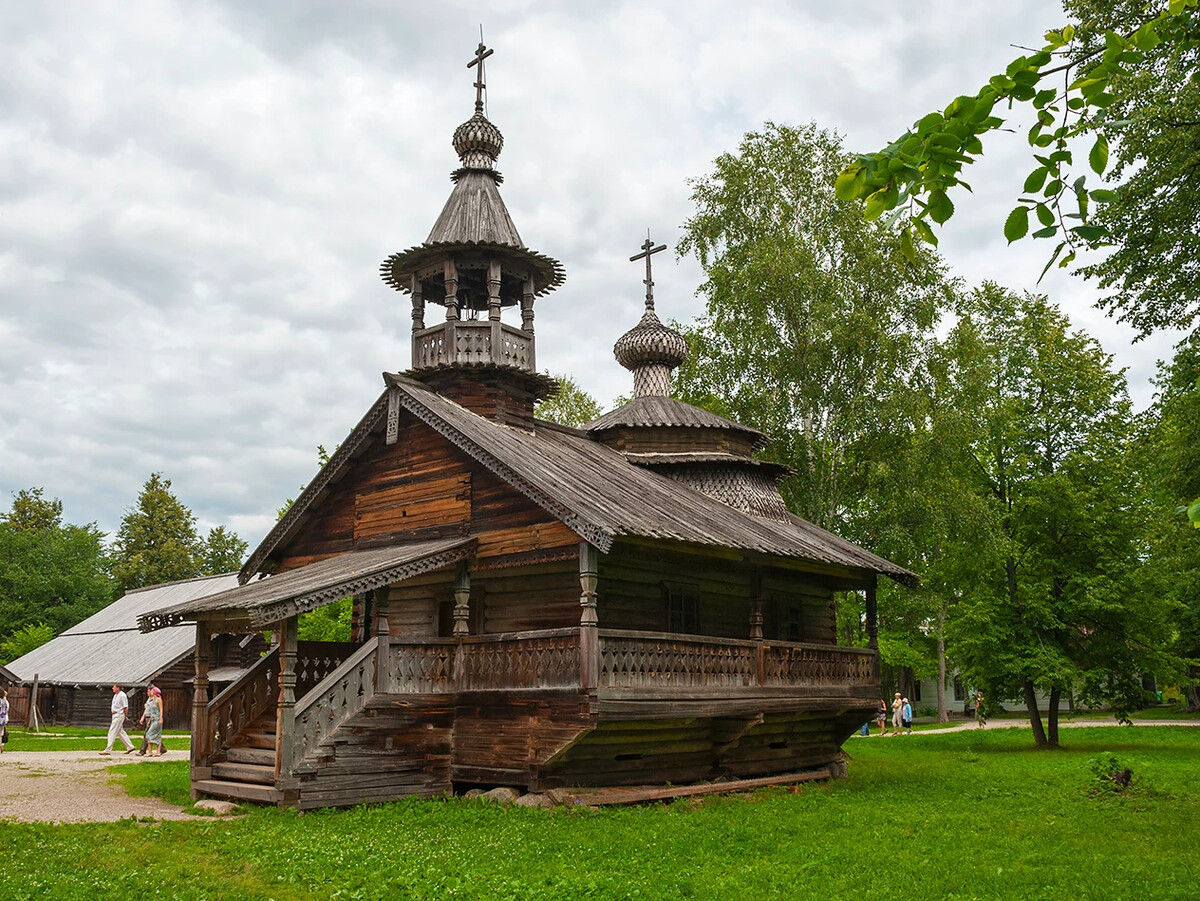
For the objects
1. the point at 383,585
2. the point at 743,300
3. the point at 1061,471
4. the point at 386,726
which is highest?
the point at 743,300

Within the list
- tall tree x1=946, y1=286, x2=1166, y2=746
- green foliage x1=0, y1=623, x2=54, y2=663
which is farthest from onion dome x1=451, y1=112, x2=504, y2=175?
green foliage x1=0, y1=623, x2=54, y2=663

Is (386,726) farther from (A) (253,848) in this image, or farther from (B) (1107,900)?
(B) (1107,900)

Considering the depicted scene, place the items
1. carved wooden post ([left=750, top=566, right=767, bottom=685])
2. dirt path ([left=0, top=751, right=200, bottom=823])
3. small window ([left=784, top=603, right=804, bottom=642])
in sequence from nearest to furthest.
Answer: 1. dirt path ([left=0, top=751, right=200, bottom=823])
2. carved wooden post ([left=750, top=566, right=767, bottom=685])
3. small window ([left=784, top=603, right=804, bottom=642])

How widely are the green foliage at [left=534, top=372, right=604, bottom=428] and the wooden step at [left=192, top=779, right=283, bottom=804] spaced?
110ft

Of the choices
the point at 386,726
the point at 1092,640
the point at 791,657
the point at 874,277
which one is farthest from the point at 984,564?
the point at 386,726

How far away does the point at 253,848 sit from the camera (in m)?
11.7

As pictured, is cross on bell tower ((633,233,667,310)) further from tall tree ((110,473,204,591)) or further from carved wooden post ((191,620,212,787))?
tall tree ((110,473,204,591))

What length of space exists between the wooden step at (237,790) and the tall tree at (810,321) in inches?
755

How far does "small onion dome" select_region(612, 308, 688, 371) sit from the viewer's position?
2703 centimetres

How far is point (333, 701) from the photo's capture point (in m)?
15.3

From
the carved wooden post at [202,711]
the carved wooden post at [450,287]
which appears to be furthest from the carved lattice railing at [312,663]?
the carved wooden post at [450,287]

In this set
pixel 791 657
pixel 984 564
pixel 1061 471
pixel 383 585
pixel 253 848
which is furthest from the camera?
pixel 1061 471

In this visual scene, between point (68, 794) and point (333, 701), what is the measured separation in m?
5.36

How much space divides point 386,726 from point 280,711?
1.74m
